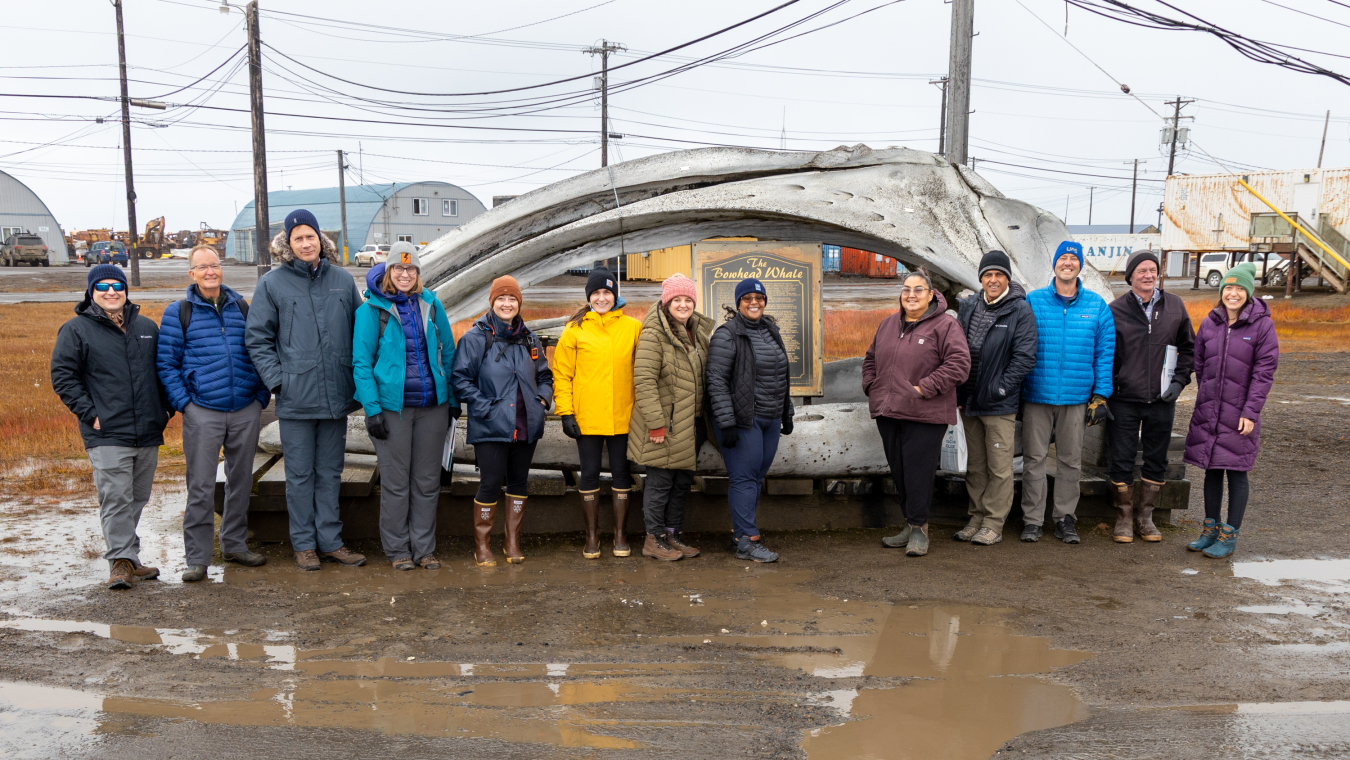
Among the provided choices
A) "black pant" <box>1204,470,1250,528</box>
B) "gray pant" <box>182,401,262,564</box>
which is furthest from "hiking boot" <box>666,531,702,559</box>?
"black pant" <box>1204,470,1250,528</box>

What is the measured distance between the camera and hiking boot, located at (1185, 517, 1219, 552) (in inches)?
224

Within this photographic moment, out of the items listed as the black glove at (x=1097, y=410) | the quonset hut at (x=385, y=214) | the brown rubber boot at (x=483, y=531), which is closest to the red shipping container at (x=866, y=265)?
the quonset hut at (x=385, y=214)

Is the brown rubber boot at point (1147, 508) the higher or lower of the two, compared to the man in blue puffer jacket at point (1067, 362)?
lower

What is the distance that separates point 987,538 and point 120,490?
5.29 m

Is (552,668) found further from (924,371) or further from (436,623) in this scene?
(924,371)

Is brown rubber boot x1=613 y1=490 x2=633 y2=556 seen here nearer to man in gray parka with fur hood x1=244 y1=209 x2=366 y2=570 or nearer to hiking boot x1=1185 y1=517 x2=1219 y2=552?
man in gray parka with fur hood x1=244 y1=209 x2=366 y2=570

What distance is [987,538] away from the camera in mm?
5891

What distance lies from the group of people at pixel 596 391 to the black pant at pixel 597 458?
0.01 meters

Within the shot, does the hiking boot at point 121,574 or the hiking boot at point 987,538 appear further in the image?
the hiking boot at point 987,538

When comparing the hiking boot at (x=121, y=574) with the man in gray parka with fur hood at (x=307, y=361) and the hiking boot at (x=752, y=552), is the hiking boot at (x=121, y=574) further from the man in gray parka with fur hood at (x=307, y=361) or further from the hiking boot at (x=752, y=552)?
the hiking boot at (x=752, y=552)

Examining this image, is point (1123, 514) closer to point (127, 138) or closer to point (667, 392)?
point (667, 392)

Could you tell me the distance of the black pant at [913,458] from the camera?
557cm

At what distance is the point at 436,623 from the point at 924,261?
4276 mm

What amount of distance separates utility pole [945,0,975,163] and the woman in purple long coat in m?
4.41
